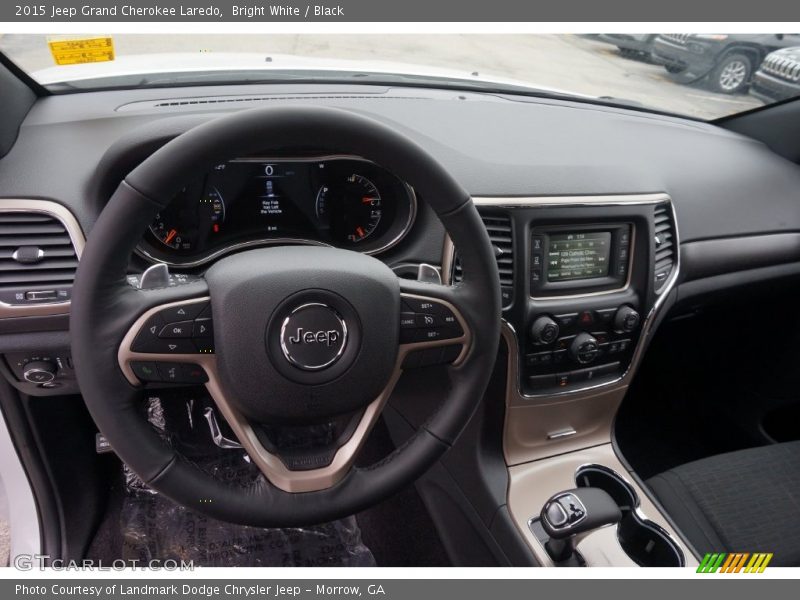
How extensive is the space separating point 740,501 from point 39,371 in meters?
1.69

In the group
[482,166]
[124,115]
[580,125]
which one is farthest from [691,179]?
[124,115]

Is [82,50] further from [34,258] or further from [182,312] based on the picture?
[182,312]

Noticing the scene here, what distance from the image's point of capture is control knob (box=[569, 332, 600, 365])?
1.58 meters

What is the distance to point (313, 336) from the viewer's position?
39.0 inches

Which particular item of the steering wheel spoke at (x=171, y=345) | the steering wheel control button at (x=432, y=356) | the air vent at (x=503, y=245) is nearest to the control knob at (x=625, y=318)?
the air vent at (x=503, y=245)

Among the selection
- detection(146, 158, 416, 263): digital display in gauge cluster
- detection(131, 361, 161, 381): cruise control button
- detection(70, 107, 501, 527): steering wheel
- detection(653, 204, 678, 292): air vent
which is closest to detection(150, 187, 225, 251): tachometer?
detection(146, 158, 416, 263): digital display in gauge cluster

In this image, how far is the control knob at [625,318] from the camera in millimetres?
1589

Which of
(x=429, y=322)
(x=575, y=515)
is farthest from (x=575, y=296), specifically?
(x=429, y=322)

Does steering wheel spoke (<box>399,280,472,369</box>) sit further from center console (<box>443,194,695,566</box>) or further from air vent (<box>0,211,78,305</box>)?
air vent (<box>0,211,78,305</box>)

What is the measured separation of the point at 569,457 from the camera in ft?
5.82

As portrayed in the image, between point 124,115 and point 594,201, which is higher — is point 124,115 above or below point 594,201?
above

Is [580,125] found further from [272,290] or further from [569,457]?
[272,290]

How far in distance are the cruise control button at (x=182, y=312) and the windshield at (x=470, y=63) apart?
30.1 inches

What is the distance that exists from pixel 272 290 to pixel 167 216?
0.39 meters
